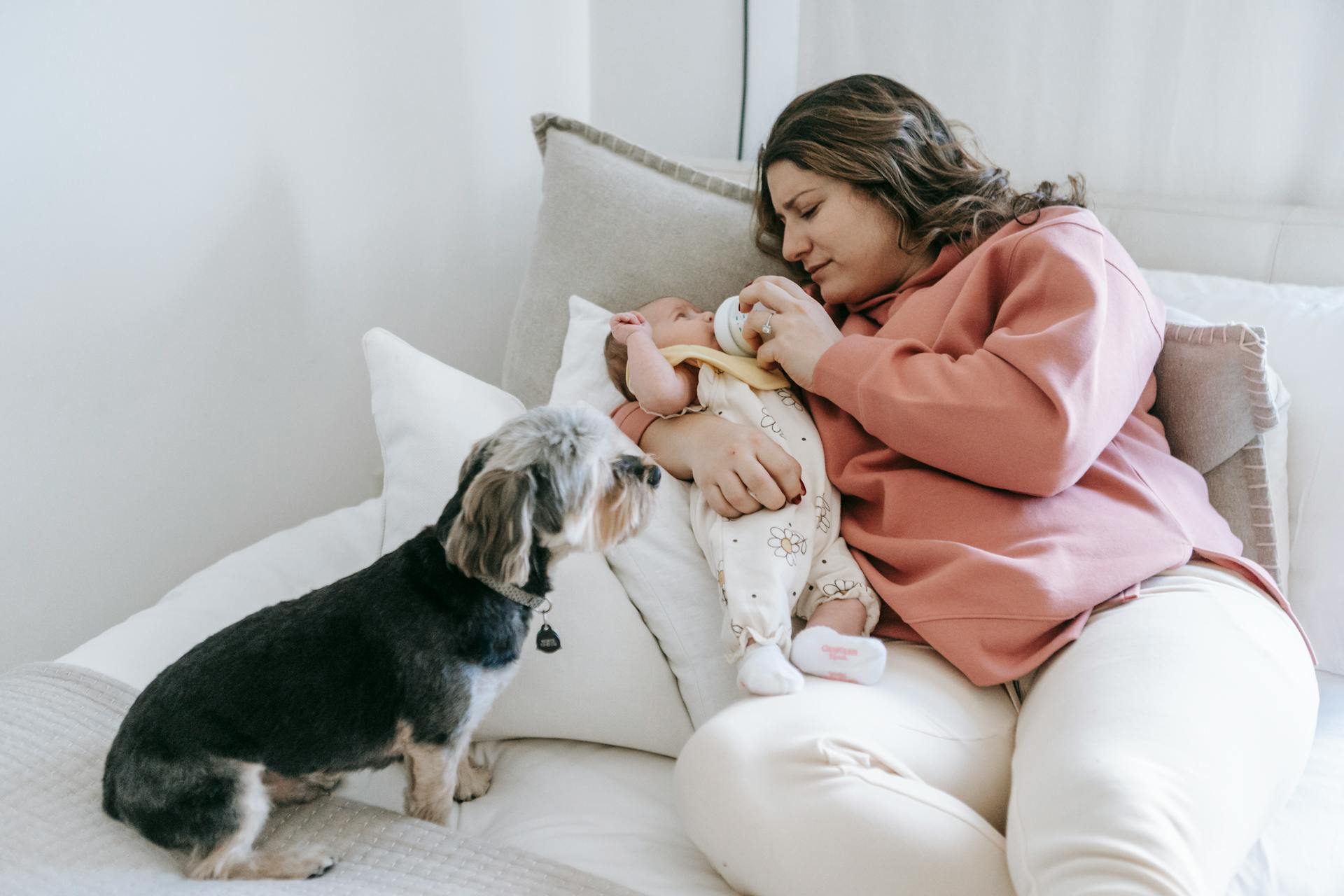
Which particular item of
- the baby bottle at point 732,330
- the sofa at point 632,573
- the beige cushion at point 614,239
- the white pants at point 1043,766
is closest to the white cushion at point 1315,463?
the sofa at point 632,573

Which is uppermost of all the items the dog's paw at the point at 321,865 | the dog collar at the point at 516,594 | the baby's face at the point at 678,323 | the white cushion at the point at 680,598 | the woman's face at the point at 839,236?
the woman's face at the point at 839,236

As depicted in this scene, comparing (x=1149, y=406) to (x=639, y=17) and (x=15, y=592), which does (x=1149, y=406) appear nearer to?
(x=639, y=17)

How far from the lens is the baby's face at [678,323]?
1.57 m

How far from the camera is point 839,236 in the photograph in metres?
1.52

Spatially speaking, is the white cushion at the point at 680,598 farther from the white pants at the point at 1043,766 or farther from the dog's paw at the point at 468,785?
the dog's paw at the point at 468,785

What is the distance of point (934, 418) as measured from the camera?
4.09ft

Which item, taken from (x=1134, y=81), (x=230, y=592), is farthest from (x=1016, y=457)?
(x=230, y=592)

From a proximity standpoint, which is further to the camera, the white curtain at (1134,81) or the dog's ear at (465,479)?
the white curtain at (1134,81)

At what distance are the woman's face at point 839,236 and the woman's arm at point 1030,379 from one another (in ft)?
0.79

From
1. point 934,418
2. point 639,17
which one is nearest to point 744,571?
point 934,418

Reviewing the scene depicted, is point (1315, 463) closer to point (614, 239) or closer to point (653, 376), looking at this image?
point (653, 376)

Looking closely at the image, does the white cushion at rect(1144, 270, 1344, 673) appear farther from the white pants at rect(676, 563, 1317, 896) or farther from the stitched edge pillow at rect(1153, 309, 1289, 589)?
the white pants at rect(676, 563, 1317, 896)

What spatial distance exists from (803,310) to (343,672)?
0.84 m

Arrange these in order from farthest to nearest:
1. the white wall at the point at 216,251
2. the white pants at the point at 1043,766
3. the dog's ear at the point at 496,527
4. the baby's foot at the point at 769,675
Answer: the white wall at the point at 216,251 < the baby's foot at the point at 769,675 < the dog's ear at the point at 496,527 < the white pants at the point at 1043,766
